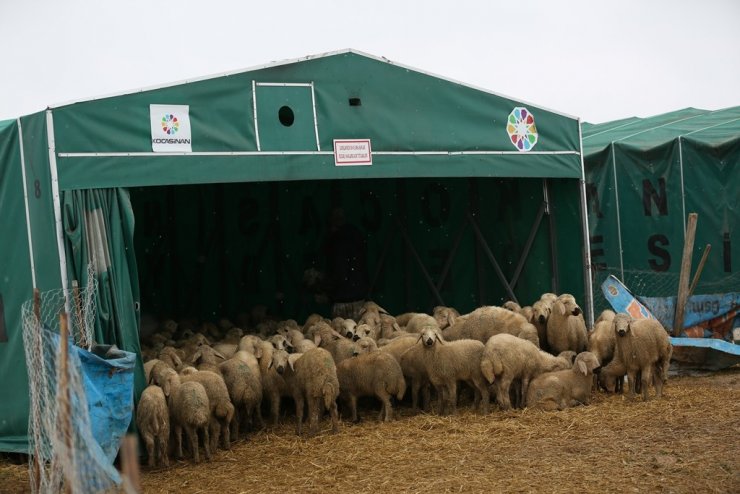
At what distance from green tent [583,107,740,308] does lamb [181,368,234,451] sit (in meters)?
8.98

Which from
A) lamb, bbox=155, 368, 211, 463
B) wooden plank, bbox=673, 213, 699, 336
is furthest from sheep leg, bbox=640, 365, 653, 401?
lamb, bbox=155, 368, 211, 463

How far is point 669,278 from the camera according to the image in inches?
667

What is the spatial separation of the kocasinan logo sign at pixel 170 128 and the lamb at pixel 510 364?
397 centimetres

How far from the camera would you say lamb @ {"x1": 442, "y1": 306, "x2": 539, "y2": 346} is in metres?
11.9

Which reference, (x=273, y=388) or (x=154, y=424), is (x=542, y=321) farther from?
(x=154, y=424)

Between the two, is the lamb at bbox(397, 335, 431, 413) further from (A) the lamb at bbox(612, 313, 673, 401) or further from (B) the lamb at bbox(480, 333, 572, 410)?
(A) the lamb at bbox(612, 313, 673, 401)

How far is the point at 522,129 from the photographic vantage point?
43.4 ft

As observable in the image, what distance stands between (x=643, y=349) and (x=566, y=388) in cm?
103

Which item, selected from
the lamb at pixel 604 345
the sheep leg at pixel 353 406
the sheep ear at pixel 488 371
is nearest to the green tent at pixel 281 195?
the lamb at pixel 604 345

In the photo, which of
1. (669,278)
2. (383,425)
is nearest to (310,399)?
(383,425)

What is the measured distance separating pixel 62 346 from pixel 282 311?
38.1 feet

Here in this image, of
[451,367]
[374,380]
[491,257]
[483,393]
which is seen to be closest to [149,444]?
[374,380]

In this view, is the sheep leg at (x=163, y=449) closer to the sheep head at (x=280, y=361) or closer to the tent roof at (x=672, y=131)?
the sheep head at (x=280, y=361)

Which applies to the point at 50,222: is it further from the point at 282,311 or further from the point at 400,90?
the point at 282,311
